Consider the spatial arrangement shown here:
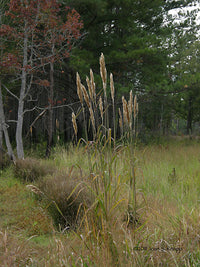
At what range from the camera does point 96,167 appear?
7.63 feet

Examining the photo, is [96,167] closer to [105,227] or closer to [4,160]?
[105,227]

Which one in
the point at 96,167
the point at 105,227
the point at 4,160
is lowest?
the point at 4,160

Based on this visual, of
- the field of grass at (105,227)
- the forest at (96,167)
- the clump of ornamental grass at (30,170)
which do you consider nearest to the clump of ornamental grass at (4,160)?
the forest at (96,167)

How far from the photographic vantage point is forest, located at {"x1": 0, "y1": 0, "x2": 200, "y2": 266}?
2199mm

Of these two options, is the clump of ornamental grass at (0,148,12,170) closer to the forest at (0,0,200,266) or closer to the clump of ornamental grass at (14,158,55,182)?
the forest at (0,0,200,266)

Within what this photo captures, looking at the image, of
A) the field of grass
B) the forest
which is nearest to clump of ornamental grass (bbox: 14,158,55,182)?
the forest

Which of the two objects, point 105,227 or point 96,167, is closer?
point 105,227

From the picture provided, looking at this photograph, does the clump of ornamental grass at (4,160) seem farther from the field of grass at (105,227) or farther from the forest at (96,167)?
the field of grass at (105,227)

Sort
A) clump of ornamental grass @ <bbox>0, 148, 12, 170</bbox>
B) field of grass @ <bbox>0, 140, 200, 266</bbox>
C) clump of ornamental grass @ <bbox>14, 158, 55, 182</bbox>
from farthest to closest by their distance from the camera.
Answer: clump of ornamental grass @ <bbox>0, 148, 12, 170</bbox> < clump of ornamental grass @ <bbox>14, 158, 55, 182</bbox> < field of grass @ <bbox>0, 140, 200, 266</bbox>

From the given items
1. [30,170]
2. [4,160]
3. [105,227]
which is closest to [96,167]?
[105,227]

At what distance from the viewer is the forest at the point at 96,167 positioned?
2199mm

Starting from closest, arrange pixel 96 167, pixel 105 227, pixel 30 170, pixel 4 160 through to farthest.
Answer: pixel 105 227 → pixel 96 167 → pixel 30 170 → pixel 4 160

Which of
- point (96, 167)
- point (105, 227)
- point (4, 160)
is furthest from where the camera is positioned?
point (4, 160)

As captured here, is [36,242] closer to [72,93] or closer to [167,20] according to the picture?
[72,93]
